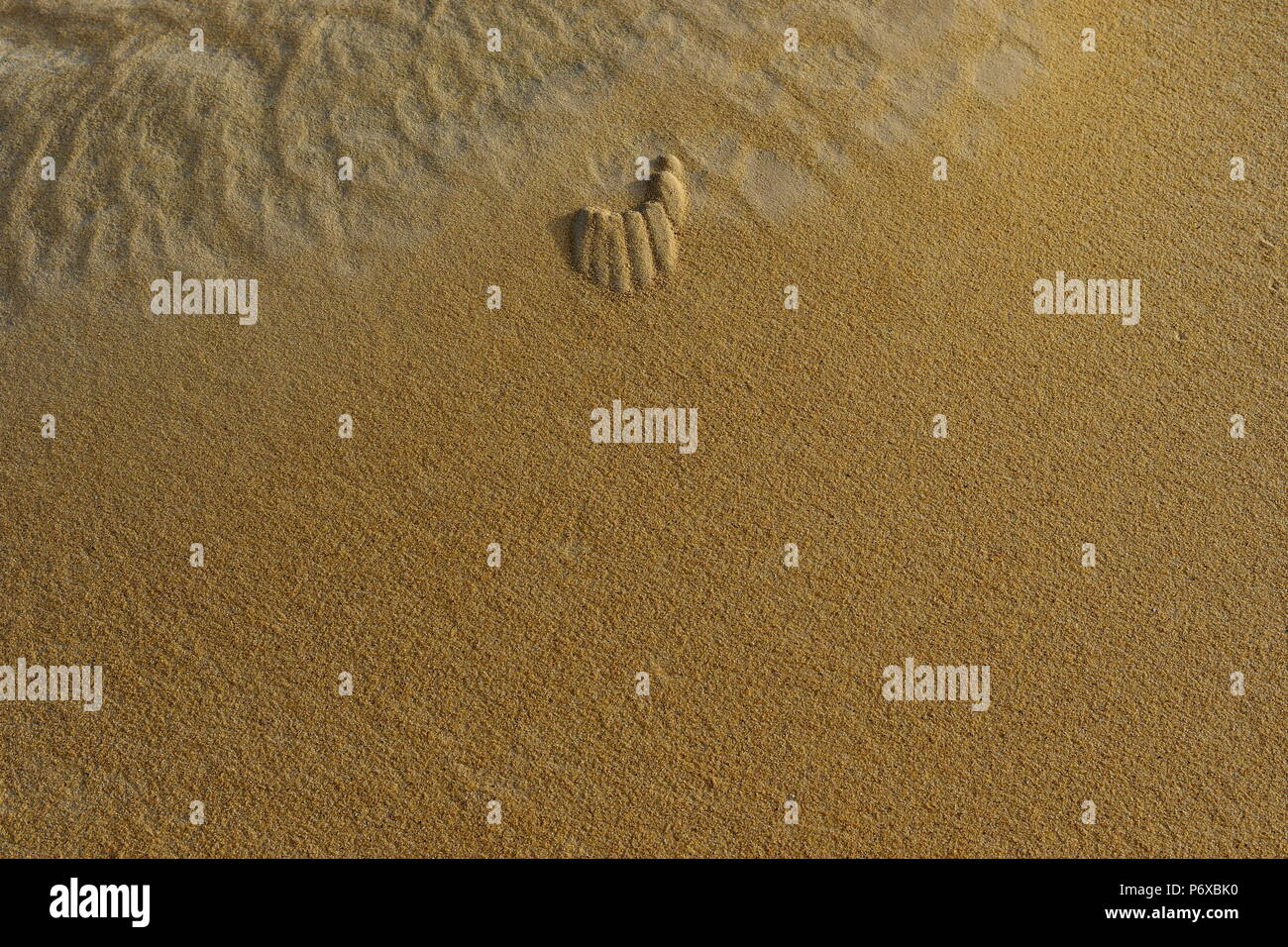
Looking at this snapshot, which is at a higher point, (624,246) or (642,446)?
(624,246)

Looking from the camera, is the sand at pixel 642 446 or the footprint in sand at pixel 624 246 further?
the footprint in sand at pixel 624 246

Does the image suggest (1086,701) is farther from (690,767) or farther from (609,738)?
(609,738)

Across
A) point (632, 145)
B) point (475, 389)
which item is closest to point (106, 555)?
point (475, 389)

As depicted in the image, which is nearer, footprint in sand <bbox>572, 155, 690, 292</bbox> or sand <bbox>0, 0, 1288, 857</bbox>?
sand <bbox>0, 0, 1288, 857</bbox>

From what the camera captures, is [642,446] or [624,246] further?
[624,246]
